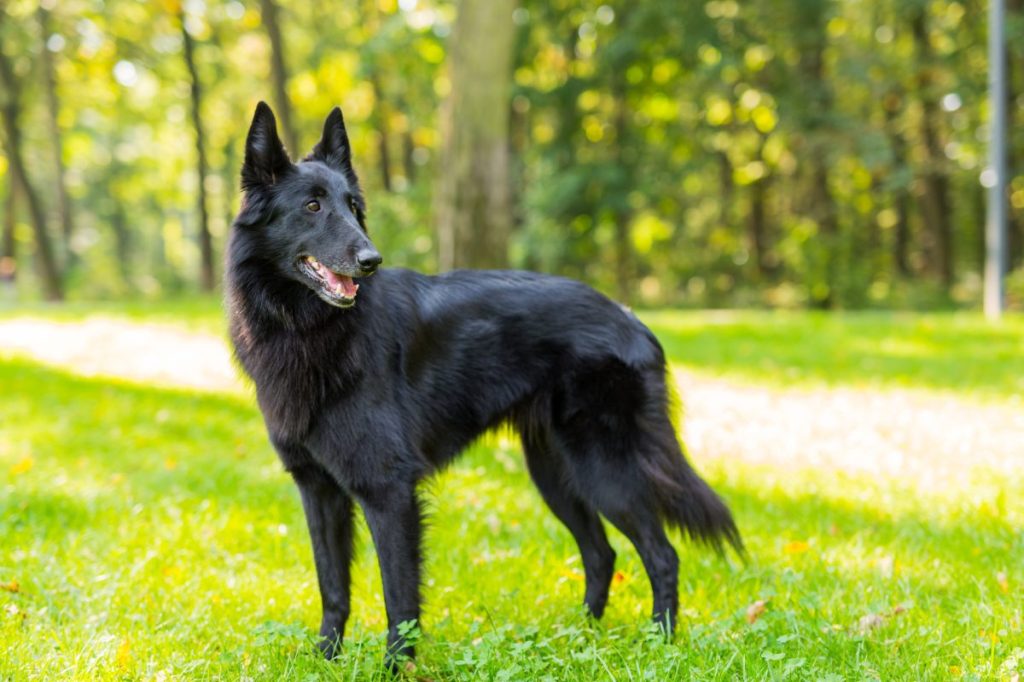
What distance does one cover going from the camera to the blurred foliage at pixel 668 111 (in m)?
18.9

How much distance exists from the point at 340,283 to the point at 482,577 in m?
1.58

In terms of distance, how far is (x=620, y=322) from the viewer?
3469 millimetres

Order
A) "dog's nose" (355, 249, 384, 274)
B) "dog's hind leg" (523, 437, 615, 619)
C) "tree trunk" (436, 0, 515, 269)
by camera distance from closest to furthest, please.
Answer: "dog's nose" (355, 249, 384, 274) → "dog's hind leg" (523, 437, 615, 619) → "tree trunk" (436, 0, 515, 269)

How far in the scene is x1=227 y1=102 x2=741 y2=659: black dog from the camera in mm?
3025

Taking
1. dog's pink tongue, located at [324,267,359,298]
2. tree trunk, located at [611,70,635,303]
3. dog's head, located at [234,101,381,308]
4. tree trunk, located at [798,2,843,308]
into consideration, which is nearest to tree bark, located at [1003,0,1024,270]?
tree trunk, located at [798,2,843,308]

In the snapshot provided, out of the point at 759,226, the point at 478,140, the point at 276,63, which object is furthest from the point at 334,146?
the point at 759,226

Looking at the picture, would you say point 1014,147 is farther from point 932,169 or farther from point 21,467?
point 21,467

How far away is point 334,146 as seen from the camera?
11.1 ft

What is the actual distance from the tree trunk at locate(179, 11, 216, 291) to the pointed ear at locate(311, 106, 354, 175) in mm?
22210

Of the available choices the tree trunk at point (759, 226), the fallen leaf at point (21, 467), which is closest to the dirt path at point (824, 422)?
the fallen leaf at point (21, 467)

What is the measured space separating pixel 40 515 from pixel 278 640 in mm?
2205

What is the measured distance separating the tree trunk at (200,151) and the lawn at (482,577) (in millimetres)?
19897

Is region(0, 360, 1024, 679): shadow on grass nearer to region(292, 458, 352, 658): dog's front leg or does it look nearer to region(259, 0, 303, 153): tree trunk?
region(292, 458, 352, 658): dog's front leg

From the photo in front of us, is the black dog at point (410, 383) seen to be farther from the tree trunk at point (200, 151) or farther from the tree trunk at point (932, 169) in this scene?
the tree trunk at point (200, 151)
